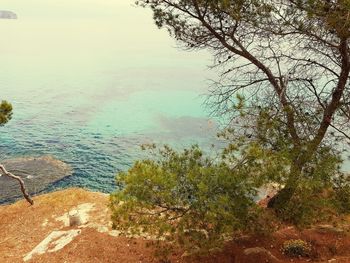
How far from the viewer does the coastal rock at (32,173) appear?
35594mm

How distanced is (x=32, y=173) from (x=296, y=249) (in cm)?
3262

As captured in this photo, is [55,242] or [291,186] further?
[55,242]

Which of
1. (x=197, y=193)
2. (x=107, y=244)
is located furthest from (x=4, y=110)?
(x=197, y=193)

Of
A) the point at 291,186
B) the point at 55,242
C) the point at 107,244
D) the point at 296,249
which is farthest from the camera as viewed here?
the point at 55,242

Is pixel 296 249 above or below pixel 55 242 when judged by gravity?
above

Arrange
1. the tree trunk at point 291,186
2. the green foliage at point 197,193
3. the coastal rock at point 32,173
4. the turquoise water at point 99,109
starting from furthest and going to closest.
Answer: the turquoise water at point 99,109 → the coastal rock at point 32,173 → the tree trunk at point 291,186 → the green foliage at point 197,193

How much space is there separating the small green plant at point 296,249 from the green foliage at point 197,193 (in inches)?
141

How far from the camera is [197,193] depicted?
9.70 meters

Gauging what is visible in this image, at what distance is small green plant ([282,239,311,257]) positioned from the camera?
1327 cm

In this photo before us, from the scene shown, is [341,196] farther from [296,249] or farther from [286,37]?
[286,37]

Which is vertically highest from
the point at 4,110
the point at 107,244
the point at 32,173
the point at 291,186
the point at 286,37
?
the point at 286,37

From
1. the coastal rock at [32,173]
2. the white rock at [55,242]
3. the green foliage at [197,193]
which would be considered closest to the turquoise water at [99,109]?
the coastal rock at [32,173]

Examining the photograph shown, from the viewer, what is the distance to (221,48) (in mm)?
15047

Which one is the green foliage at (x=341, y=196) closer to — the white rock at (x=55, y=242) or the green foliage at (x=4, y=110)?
the white rock at (x=55, y=242)
